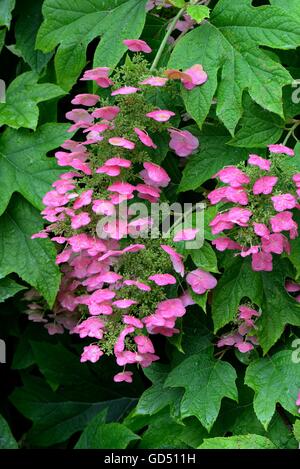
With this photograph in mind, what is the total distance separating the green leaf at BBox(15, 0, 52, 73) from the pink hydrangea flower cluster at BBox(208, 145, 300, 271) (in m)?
0.72

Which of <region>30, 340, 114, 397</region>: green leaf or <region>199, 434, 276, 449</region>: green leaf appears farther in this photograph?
<region>30, 340, 114, 397</region>: green leaf

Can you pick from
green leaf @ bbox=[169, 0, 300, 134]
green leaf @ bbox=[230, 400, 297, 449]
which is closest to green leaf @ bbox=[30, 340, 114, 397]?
green leaf @ bbox=[230, 400, 297, 449]

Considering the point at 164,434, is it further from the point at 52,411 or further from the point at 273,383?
the point at 52,411

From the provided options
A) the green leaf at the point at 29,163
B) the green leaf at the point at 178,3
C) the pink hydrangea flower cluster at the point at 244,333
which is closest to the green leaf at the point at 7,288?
the green leaf at the point at 29,163

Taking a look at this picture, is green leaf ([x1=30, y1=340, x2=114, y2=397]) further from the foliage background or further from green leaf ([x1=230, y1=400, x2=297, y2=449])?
green leaf ([x1=230, y1=400, x2=297, y2=449])

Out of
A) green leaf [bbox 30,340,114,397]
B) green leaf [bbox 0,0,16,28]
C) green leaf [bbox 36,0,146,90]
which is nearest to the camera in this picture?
green leaf [bbox 36,0,146,90]

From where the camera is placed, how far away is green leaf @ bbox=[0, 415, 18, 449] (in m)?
2.27

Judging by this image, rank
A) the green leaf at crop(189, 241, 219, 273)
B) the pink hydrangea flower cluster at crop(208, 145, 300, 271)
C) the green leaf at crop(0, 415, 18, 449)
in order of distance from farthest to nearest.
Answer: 1. the green leaf at crop(0, 415, 18, 449)
2. the green leaf at crop(189, 241, 219, 273)
3. the pink hydrangea flower cluster at crop(208, 145, 300, 271)

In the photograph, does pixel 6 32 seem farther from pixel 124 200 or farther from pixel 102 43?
pixel 124 200

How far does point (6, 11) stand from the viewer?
6.68ft

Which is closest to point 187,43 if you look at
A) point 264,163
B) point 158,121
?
point 158,121

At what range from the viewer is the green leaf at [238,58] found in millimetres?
1692

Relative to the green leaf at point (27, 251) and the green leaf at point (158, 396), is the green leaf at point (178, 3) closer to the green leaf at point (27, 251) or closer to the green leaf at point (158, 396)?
the green leaf at point (27, 251)

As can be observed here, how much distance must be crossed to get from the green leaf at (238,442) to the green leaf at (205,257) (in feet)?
1.22
